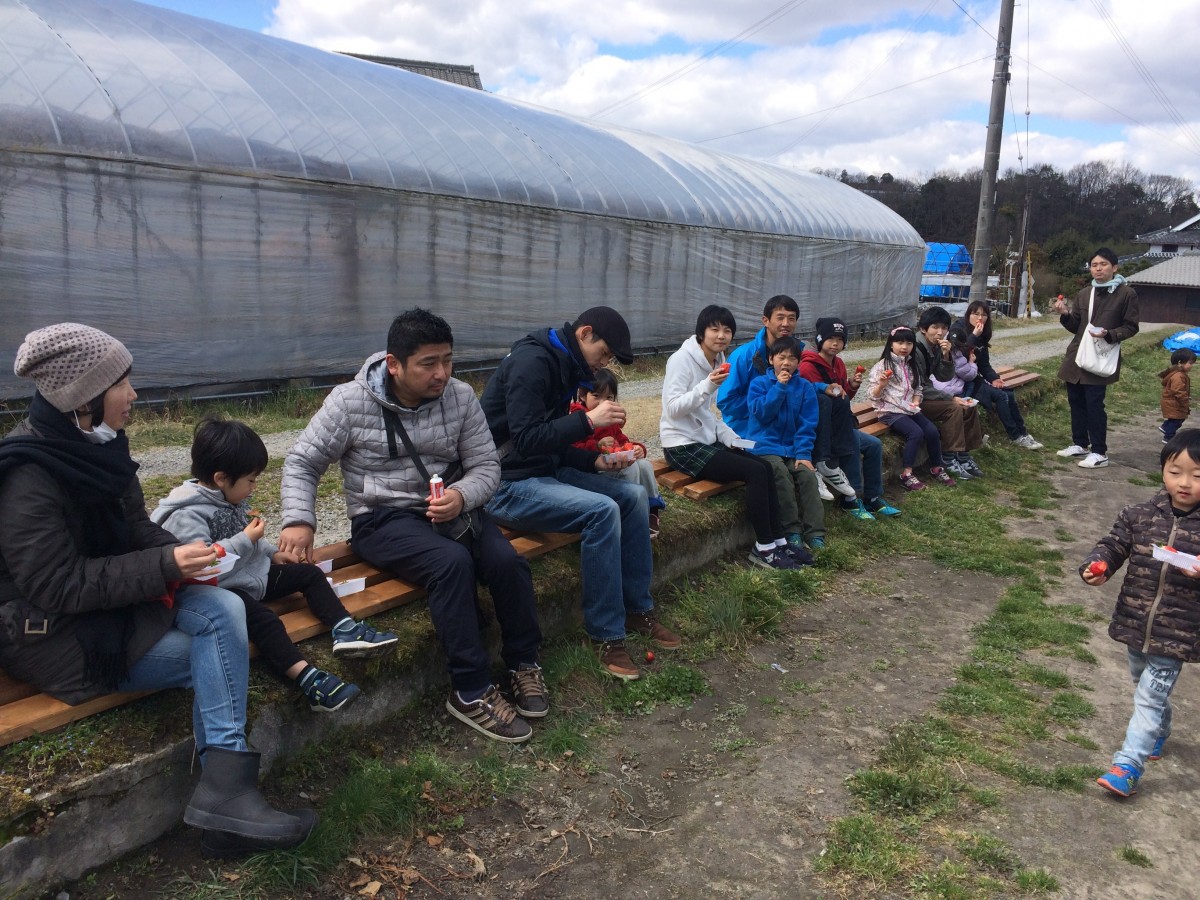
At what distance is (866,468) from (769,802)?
404 cm

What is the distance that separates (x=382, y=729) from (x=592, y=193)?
1078 centimetres

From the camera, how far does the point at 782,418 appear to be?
589 centimetres

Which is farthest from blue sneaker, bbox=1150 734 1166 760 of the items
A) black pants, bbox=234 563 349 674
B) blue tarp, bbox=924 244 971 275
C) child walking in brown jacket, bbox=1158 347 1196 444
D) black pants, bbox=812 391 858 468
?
blue tarp, bbox=924 244 971 275

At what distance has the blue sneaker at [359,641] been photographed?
3168mm

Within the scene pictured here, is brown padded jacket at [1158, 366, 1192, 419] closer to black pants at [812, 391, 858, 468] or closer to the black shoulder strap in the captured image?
black pants at [812, 391, 858, 468]

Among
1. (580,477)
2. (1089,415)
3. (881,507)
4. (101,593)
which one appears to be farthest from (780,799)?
(1089,415)

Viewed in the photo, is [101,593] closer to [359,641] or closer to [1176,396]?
[359,641]

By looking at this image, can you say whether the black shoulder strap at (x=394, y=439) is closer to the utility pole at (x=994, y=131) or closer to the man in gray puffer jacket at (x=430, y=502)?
the man in gray puffer jacket at (x=430, y=502)

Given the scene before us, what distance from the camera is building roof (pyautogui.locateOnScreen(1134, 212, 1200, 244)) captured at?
55125mm

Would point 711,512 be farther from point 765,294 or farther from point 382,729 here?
point 765,294

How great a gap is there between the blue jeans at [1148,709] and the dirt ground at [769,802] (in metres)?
0.15

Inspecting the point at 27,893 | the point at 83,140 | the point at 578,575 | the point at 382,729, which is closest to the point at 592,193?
the point at 83,140

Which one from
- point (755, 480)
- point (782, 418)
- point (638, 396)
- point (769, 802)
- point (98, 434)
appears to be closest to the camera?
point (98, 434)

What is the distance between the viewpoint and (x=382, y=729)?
3.38 metres
